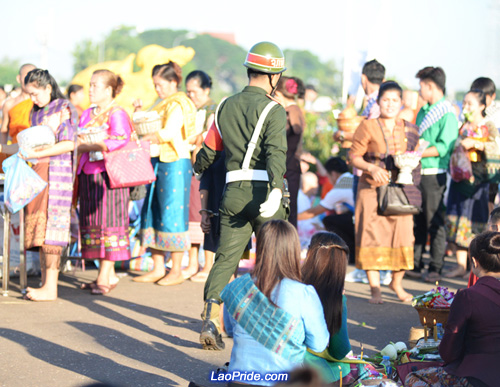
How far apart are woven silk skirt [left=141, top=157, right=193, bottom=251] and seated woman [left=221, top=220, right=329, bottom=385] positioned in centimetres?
423

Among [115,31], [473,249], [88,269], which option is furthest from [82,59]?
[473,249]

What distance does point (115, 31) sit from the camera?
131 m

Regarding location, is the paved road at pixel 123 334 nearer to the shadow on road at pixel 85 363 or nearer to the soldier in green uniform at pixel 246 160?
the shadow on road at pixel 85 363

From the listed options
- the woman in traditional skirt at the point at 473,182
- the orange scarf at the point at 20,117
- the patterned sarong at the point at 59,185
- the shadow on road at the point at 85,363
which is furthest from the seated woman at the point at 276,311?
the orange scarf at the point at 20,117

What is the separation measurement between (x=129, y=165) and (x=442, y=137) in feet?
11.2

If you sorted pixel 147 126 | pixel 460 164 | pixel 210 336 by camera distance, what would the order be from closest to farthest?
1. pixel 210 336
2. pixel 147 126
3. pixel 460 164

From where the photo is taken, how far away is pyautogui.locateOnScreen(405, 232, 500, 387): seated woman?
3.54 m

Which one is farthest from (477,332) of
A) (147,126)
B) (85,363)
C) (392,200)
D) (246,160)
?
(147,126)

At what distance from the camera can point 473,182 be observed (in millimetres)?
8203

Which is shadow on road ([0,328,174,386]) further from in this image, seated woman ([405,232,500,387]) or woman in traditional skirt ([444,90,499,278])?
woman in traditional skirt ([444,90,499,278])

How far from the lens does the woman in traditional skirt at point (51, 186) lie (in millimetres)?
6473

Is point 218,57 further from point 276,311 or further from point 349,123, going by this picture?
point 276,311

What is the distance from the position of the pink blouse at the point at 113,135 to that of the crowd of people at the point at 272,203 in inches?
0.6

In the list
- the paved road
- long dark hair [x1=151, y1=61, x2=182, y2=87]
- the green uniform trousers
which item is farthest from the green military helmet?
long dark hair [x1=151, y1=61, x2=182, y2=87]
